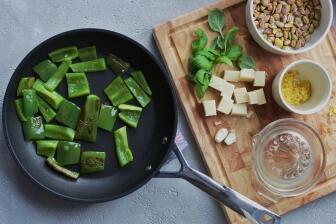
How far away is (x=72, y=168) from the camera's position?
1301 mm

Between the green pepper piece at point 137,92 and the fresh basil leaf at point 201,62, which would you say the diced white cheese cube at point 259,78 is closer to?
the fresh basil leaf at point 201,62

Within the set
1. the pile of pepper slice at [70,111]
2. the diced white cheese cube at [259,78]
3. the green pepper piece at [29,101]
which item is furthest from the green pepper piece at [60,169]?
the diced white cheese cube at [259,78]

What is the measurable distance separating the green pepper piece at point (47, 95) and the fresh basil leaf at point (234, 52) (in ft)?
1.18

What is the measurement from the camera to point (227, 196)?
124 cm

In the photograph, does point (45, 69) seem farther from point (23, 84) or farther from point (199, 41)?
point (199, 41)

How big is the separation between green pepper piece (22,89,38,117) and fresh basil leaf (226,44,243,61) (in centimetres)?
Result: 40

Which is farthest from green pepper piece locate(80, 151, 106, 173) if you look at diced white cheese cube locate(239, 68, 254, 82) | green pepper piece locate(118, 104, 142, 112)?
diced white cheese cube locate(239, 68, 254, 82)

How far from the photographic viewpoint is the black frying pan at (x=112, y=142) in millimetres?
1249

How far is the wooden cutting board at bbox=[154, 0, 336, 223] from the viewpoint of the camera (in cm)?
133

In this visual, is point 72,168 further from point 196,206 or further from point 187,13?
point 187,13

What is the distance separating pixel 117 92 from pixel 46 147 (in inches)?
7.1

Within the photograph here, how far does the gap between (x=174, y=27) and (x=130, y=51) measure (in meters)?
0.10

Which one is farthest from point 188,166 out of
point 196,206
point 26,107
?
point 26,107

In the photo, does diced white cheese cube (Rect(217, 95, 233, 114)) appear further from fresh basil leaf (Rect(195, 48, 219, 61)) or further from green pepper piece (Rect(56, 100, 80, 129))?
green pepper piece (Rect(56, 100, 80, 129))
